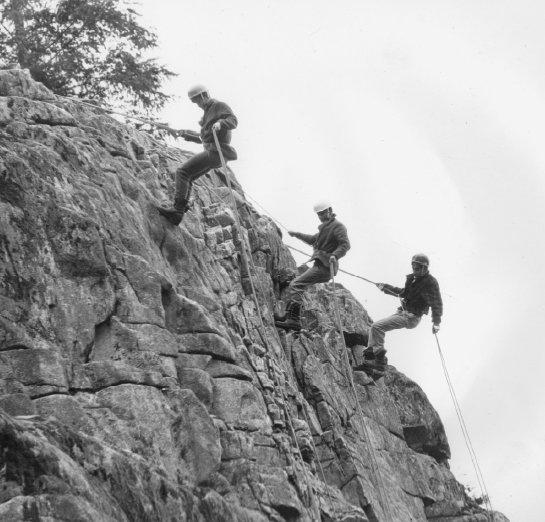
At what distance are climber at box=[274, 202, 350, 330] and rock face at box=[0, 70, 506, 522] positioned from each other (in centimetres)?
45

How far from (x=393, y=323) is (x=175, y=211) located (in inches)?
234

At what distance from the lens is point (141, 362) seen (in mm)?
14695

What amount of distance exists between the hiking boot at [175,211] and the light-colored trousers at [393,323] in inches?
221

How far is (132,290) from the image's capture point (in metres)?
15.8

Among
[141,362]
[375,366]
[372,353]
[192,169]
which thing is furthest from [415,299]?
[141,362]

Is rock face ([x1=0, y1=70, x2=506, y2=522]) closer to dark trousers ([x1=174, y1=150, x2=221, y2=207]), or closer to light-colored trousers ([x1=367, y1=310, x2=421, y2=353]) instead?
dark trousers ([x1=174, y1=150, x2=221, y2=207])

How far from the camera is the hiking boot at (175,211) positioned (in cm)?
1909

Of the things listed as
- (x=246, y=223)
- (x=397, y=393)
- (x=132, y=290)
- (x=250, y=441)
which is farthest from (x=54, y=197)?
(x=397, y=393)

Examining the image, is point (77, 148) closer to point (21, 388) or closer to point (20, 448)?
point (21, 388)

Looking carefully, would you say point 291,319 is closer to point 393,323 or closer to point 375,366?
point 393,323

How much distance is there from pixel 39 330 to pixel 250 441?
A: 373cm

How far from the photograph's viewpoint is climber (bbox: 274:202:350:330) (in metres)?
21.6

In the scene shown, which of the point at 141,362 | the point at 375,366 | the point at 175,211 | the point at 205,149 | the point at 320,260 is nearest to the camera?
the point at 141,362


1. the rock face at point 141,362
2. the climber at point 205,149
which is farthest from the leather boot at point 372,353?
the climber at point 205,149
